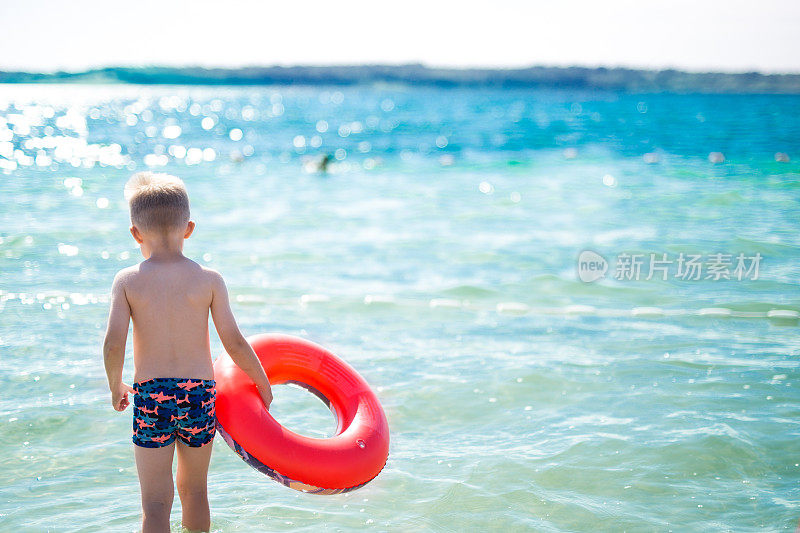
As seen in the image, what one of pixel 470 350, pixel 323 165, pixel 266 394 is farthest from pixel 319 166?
pixel 266 394

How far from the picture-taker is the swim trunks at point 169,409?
2.51 meters

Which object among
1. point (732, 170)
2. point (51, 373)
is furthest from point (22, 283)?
point (732, 170)

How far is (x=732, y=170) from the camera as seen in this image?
1680 cm

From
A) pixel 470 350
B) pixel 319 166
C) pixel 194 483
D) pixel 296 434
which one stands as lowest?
pixel 470 350

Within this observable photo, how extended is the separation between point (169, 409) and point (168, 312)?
31 cm

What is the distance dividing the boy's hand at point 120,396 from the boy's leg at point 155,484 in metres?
0.14

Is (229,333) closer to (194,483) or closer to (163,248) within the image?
(163,248)

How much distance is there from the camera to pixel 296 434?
2752 mm

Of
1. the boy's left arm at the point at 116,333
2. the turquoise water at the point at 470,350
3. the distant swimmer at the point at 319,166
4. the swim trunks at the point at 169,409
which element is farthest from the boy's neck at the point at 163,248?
the distant swimmer at the point at 319,166

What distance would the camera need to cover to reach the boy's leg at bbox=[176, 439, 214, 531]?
2627 mm

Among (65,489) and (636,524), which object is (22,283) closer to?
(65,489)

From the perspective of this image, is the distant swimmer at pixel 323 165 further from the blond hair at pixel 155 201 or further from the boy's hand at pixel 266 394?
the blond hair at pixel 155 201

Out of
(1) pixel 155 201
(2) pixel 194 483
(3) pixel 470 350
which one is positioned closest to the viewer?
(1) pixel 155 201

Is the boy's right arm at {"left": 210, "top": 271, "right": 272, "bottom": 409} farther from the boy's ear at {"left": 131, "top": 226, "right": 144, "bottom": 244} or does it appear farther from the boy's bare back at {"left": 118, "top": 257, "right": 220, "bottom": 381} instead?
the boy's ear at {"left": 131, "top": 226, "right": 144, "bottom": 244}
